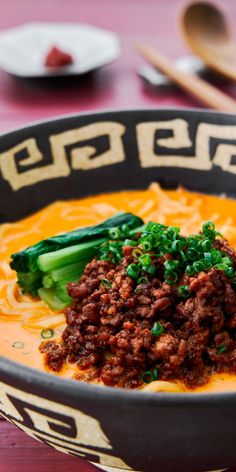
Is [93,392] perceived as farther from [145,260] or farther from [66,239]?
[66,239]

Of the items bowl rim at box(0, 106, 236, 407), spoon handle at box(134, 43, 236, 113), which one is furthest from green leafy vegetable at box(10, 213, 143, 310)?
spoon handle at box(134, 43, 236, 113)

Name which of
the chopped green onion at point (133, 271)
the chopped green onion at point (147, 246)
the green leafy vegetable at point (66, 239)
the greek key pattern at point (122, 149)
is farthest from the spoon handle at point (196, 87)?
the chopped green onion at point (133, 271)

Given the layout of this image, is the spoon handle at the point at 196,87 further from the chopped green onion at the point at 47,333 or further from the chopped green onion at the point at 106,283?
the chopped green onion at the point at 47,333

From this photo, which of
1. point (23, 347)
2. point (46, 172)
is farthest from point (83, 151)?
point (23, 347)

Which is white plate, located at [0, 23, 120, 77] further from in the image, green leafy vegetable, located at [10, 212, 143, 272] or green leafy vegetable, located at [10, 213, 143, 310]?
green leafy vegetable, located at [10, 213, 143, 310]

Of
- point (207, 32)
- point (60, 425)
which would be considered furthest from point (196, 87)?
point (60, 425)

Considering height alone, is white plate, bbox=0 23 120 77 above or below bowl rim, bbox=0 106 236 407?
below

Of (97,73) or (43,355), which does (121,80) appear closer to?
(97,73)
